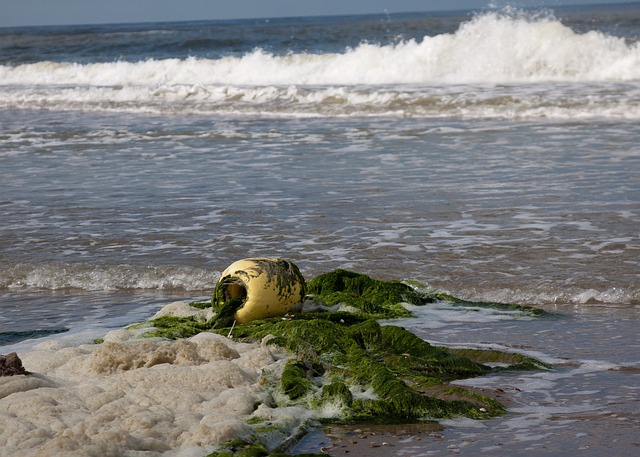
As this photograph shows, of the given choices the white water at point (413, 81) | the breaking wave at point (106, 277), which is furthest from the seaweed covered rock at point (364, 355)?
the white water at point (413, 81)

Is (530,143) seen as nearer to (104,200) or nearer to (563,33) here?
(104,200)

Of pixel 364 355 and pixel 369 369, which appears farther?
pixel 364 355

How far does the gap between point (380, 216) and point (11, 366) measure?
479 cm

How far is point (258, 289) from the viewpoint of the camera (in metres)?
5.37

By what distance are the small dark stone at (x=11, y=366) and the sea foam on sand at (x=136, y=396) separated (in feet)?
0.19

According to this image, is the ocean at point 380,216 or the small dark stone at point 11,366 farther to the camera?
the ocean at point 380,216

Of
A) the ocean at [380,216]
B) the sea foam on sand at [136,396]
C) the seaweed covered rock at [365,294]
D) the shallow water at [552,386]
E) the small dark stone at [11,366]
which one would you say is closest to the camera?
the sea foam on sand at [136,396]

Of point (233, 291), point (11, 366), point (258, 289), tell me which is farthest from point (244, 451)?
point (233, 291)

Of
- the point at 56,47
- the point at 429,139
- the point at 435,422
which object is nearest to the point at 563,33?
the point at 429,139

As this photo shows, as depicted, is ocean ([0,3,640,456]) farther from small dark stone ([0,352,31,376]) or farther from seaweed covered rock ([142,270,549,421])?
small dark stone ([0,352,31,376])

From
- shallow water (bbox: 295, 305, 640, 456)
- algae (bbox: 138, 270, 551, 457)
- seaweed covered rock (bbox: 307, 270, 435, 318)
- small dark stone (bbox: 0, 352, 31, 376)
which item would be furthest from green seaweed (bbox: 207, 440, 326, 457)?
seaweed covered rock (bbox: 307, 270, 435, 318)

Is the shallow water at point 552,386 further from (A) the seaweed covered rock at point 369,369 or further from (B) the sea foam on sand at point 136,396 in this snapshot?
(B) the sea foam on sand at point 136,396

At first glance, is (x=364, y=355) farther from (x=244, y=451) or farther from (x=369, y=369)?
(x=244, y=451)

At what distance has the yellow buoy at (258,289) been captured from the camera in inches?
211
